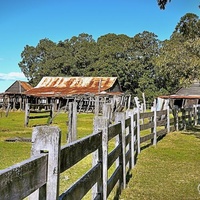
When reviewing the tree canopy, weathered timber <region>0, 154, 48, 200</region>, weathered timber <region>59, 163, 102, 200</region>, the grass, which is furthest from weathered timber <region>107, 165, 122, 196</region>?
the tree canopy

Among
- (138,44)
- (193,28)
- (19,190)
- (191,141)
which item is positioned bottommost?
(191,141)

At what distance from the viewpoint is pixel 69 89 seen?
159ft

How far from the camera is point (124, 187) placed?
20.8ft

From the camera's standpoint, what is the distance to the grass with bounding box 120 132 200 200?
6039mm

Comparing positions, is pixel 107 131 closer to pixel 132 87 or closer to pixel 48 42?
pixel 132 87

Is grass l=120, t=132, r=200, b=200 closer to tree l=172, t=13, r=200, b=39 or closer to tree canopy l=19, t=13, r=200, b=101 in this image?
tree l=172, t=13, r=200, b=39

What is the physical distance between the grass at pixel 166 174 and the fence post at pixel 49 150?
3.64 meters

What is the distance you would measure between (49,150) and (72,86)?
157ft

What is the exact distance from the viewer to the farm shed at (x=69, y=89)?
1734 inches

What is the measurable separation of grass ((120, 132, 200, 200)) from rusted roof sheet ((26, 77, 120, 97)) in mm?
33774

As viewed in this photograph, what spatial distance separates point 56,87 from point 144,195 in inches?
1789

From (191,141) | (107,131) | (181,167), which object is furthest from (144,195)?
(191,141)

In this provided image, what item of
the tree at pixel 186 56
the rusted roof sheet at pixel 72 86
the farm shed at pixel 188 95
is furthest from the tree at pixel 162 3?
the farm shed at pixel 188 95

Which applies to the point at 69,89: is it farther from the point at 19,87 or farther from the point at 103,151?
the point at 103,151
